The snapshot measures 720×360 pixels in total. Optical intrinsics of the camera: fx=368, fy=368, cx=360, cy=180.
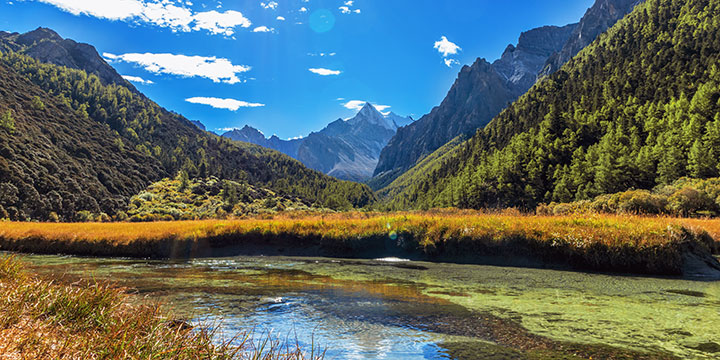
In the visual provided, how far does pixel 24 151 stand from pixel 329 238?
394 feet

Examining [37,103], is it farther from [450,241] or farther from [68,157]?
[450,241]

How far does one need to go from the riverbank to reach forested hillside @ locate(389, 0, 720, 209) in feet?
197

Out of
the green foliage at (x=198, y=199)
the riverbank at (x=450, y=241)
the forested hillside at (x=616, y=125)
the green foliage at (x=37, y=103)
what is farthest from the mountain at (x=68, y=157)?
the forested hillside at (x=616, y=125)

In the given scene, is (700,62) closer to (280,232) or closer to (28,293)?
(280,232)

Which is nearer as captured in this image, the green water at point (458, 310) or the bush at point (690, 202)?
the green water at point (458, 310)

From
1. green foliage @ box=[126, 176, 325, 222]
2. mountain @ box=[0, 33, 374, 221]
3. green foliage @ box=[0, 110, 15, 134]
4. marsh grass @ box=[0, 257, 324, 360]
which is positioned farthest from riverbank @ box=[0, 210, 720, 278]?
green foliage @ box=[0, 110, 15, 134]

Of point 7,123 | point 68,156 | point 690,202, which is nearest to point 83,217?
point 7,123

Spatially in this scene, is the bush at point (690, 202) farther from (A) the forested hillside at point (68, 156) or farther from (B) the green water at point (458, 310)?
(A) the forested hillside at point (68, 156)

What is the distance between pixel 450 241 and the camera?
23.8m

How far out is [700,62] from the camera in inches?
4515

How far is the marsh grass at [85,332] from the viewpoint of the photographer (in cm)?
407

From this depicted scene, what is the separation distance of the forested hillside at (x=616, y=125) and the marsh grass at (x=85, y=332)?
267 ft

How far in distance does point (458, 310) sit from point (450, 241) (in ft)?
42.6

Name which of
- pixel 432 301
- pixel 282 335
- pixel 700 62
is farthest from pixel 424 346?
pixel 700 62
